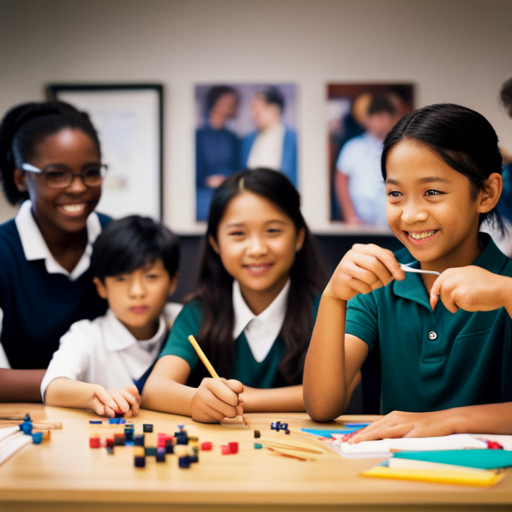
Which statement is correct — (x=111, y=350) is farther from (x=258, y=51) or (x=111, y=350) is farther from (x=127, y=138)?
(x=258, y=51)

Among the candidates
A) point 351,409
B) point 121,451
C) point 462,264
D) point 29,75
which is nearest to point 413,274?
point 462,264

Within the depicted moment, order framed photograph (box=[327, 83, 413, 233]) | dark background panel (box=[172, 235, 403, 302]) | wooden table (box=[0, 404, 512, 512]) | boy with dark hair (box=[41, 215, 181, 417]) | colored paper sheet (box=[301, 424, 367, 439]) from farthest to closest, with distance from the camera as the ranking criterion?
framed photograph (box=[327, 83, 413, 233]) → dark background panel (box=[172, 235, 403, 302]) → boy with dark hair (box=[41, 215, 181, 417]) → colored paper sheet (box=[301, 424, 367, 439]) → wooden table (box=[0, 404, 512, 512])

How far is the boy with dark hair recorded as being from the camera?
1.57 meters

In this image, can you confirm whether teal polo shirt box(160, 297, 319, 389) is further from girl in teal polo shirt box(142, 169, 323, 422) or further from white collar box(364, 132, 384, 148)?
white collar box(364, 132, 384, 148)

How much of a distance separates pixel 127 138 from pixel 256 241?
5.20 feet

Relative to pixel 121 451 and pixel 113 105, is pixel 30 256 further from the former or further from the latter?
pixel 113 105

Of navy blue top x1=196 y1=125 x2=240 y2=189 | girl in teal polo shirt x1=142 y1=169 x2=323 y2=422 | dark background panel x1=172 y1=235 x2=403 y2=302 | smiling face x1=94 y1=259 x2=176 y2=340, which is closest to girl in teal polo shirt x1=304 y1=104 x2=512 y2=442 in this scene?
girl in teal polo shirt x1=142 y1=169 x2=323 y2=422

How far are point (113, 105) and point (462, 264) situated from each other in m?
2.09

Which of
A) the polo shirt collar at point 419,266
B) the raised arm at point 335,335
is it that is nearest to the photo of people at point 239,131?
the polo shirt collar at point 419,266

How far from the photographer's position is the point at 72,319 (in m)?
1.66

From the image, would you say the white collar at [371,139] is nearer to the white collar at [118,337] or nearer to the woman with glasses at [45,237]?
the woman with glasses at [45,237]

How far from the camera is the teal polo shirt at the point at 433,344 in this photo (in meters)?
1.16

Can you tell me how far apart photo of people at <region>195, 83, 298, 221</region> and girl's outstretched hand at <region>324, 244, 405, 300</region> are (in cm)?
178

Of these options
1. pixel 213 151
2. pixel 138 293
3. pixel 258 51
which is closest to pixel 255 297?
pixel 138 293
